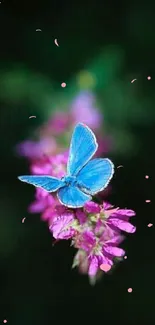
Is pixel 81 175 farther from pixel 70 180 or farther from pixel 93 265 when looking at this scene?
pixel 93 265

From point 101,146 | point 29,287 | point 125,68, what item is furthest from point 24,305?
point 125,68

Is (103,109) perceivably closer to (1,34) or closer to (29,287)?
(1,34)

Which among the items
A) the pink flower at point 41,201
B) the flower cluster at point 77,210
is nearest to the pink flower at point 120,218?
the flower cluster at point 77,210

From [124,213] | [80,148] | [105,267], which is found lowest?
[105,267]

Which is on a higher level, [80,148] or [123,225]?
[80,148]

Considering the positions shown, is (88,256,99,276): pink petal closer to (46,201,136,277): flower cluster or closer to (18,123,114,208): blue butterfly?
(46,201,136,277): flower cluster

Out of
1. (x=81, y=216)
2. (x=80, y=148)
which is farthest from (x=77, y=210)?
(x=80, y=148)
